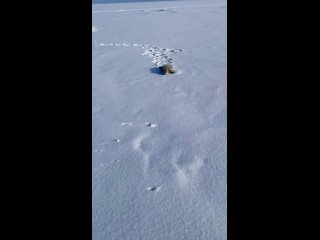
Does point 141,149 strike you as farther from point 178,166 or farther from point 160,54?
point 160,54

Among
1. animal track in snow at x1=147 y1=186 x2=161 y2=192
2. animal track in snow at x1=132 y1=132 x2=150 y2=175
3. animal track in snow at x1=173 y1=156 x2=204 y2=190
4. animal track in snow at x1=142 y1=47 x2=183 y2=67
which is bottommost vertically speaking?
animal track in snow at x1=147 y1=186 x2=161 y2=192

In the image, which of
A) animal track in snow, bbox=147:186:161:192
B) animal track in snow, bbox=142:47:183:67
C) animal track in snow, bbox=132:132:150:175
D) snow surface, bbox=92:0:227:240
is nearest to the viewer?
snow surface, bbox=92:0:227:240

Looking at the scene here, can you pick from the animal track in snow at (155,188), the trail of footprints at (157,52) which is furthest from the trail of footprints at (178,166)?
the trail of footprints at (157,52)

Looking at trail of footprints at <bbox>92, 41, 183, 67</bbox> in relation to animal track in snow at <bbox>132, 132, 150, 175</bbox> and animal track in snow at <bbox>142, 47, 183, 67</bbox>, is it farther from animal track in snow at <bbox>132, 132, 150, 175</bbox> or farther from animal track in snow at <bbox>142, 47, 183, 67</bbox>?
animal track in snow at <bbox>132, 132, 150, 175</bbox>

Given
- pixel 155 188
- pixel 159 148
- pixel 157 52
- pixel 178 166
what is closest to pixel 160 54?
pixel 157 52

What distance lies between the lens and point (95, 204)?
1.15 metres

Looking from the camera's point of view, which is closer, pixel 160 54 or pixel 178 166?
pixel 178 166

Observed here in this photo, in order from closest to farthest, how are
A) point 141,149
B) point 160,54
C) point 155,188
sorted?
point 155,188 < point 141,149 < point 160,54

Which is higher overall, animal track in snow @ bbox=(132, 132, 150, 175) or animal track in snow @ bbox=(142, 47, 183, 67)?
animal track in snow @ bbox=(142, 47, 183, 67)

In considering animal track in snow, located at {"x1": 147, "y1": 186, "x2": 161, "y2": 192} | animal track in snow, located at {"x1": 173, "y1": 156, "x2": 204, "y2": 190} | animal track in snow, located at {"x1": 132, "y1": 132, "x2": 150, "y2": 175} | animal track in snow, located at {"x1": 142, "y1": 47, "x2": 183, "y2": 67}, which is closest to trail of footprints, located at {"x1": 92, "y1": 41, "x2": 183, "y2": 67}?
animal track in snow, located at {"x1": 142, "y1": 47, "x2": 183, "y2": 67}

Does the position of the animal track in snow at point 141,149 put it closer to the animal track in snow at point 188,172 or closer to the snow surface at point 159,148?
the snow surface at point 159,148

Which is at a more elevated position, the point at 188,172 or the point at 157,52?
the point at 157,52

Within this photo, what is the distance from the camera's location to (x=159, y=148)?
1521 mm

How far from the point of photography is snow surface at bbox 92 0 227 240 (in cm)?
105
